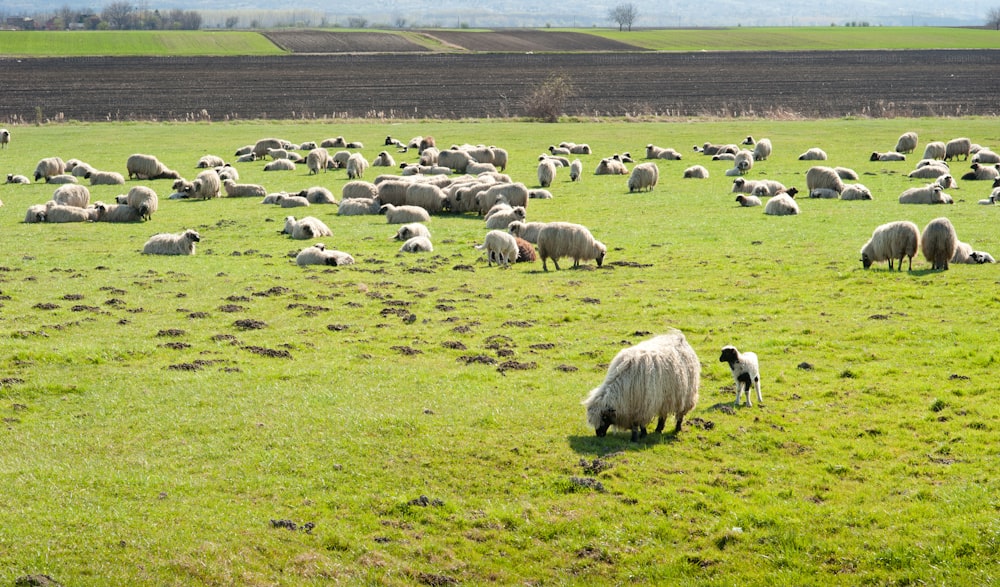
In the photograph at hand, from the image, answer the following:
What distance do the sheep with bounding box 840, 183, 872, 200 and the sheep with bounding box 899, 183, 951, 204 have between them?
4.36 feet

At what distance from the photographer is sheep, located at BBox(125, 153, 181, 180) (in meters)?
42.5

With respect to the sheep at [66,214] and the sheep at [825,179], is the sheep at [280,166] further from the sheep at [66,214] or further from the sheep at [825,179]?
the sheep at [825,179]

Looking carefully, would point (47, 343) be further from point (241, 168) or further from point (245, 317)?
point (241, 168)

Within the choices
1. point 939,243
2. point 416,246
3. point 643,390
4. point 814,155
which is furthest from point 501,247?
point 814,155

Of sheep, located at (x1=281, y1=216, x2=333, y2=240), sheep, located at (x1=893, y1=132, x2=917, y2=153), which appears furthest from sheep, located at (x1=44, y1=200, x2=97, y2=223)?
sheep, located at (x1=893, y1=132, x2=917, y2=153)

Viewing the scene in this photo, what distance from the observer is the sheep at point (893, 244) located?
2242cm

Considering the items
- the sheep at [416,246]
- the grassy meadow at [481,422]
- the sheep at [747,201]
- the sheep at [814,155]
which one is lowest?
the grassy meadow at [481,422]

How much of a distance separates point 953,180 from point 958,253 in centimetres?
1502

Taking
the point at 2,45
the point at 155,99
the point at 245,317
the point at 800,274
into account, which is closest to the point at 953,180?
the point at 800,274

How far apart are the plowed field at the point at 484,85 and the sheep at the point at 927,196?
41.6 meters

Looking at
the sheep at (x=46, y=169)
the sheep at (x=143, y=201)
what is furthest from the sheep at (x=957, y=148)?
the sheep at (x=46, y=169)

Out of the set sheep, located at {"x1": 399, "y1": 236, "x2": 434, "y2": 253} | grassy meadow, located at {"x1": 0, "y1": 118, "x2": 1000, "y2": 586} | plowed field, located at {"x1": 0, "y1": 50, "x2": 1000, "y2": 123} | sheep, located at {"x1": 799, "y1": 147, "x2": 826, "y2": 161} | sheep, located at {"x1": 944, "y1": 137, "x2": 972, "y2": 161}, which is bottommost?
grassy meadow, located at {"x1": 0, "y1": 118, "x2": 1000, "y2": 586}

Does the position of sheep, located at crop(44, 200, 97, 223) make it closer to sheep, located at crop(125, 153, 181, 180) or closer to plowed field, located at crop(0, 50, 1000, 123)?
sheep, located at crop(125, 153, 181, 180)

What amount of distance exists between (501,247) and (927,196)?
16.2 meters
